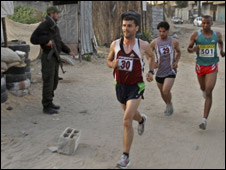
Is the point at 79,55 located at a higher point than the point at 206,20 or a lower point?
lower

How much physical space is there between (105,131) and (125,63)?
1.68 meters

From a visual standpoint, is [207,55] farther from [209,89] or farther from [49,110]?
[49,110]

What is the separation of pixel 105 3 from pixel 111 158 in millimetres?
12453

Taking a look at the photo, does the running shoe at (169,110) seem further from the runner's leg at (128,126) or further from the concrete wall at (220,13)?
the concrete wall at (220,13)

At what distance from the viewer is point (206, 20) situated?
5.18 m

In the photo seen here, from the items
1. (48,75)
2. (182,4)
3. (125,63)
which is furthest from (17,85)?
(182,4)

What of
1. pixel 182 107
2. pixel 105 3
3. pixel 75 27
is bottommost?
pixel 182 107

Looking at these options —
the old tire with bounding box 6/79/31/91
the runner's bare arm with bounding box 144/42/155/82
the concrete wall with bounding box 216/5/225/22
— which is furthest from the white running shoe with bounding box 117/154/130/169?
the concrete wall with bounding box 216/5/225/22

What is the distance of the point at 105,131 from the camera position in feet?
16.8

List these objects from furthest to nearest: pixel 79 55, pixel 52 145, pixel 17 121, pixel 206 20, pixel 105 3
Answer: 1. pixel 105 3
2. pixel 79 55
3. pixel 17 121
4. pixel 206 20
5. pixel 52 145

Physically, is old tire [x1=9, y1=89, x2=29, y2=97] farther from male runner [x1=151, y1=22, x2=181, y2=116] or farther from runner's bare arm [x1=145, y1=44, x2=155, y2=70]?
runner's bare arm [x1=145, y1=44, x2=155, y2=70]

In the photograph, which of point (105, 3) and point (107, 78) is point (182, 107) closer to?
point (107, 78)

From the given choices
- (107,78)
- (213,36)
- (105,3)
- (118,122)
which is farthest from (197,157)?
(105,3)

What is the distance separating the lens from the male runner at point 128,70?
12.3 ft
